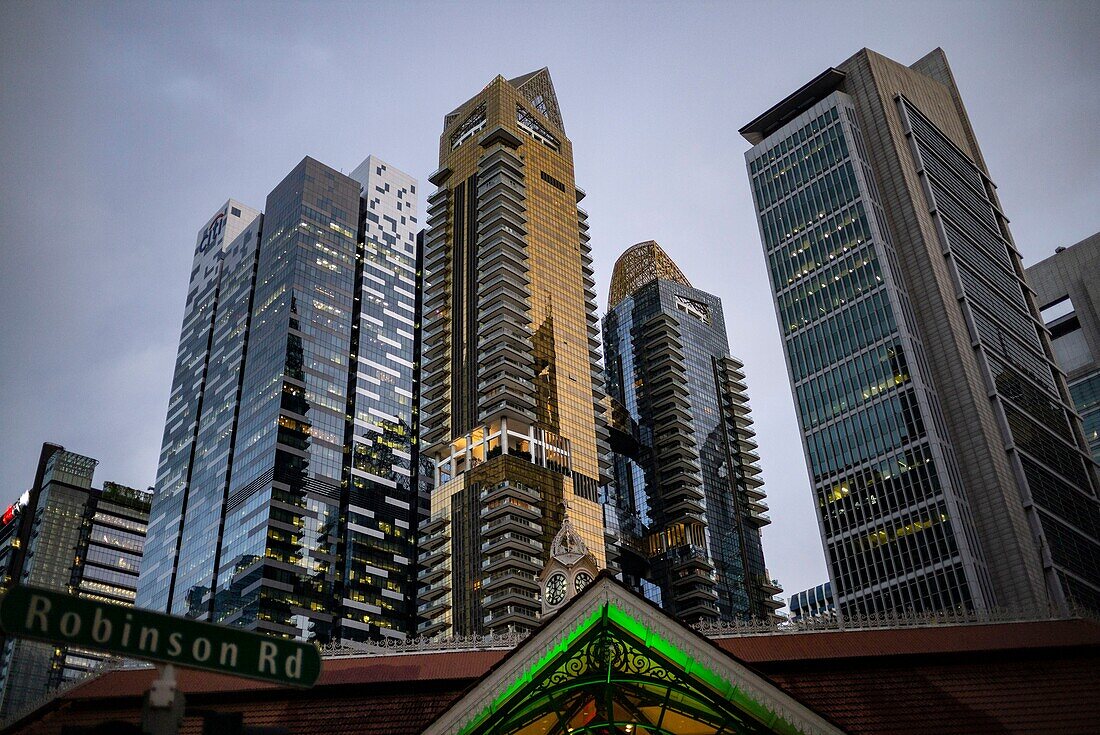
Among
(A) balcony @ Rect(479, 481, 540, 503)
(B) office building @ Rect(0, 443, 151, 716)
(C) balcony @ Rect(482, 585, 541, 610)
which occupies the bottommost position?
(C) balcony @ Rect(482, 585, 541, 610)

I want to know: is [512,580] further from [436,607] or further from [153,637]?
[153,637]

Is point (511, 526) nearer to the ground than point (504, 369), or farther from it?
nearer to the ground

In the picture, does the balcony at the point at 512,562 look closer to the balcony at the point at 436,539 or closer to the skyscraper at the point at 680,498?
the balcony at the point at 436,539

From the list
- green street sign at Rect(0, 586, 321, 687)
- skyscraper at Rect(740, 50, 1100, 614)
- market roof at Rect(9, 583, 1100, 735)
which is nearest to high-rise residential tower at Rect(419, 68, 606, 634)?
skyscraper at Rect(740, 50, 1100, 614)

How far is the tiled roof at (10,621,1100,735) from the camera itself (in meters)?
23.5

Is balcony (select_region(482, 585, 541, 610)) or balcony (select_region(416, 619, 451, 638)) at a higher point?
balcony (select_region(482, 585, 541, 610))

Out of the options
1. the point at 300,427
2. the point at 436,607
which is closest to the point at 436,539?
the point at 436,607

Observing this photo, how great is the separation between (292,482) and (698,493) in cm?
7712

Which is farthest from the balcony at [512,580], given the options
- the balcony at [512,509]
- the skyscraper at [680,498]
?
the skyscraper at [680,498]

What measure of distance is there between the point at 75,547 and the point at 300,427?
Result: 210 ft

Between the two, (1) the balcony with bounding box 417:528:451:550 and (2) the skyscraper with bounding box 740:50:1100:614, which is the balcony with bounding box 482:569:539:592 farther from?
(2) the skyscraper with bounding box 740:50:1100:614

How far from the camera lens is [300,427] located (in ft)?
495

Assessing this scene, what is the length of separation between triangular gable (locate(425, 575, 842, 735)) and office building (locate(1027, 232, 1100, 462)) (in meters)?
150

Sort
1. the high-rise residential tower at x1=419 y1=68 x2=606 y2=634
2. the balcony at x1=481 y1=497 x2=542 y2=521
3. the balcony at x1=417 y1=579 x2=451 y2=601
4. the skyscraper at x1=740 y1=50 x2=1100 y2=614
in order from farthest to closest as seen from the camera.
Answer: the balcony at x1=417 y1=579 x2=451 y2=601
the high-rise residential tower at x1=419 y1=68 x2=606 y2=634
the balcony at x1=481 y1=497 x2=542 y2=521
the skyscraper at x1=740 y1=50 x2=1100 y2=614
